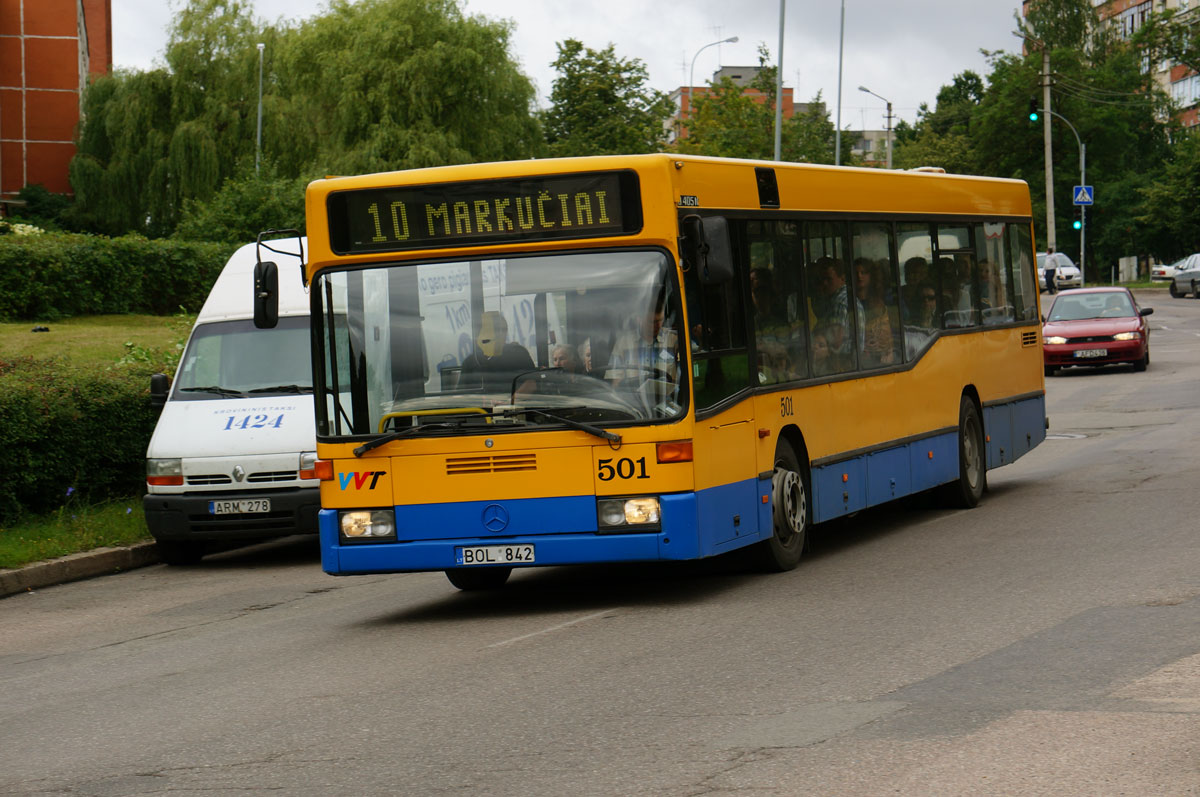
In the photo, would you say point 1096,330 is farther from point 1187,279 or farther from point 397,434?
point 1187,279

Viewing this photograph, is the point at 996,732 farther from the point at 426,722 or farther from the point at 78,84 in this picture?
the point at 78,84

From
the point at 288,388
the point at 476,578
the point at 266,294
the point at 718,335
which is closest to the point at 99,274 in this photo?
the point at 288,388

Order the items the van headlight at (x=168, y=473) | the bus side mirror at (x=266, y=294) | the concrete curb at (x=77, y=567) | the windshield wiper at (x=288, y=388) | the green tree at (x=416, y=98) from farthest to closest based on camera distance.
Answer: the green tree at (x=416, y=98)
the windshield wiper at (x=288, y=388)
the van headlight at (x=168, y=473)
the concrete curb at (x=77, y=567)
the bus side mirror at (x=266, y=294)

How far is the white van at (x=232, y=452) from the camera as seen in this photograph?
1437 cm

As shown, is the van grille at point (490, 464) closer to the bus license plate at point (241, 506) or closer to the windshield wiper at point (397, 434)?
the windshield wiper at point (397, 434)


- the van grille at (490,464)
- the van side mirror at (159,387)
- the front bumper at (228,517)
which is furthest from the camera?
the van side mirror at (159,387)

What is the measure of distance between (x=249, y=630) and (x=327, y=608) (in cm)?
95

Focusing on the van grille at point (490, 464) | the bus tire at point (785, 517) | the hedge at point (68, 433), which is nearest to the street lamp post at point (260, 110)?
the hedge at point (68, 433)

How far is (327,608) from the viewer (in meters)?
11.7

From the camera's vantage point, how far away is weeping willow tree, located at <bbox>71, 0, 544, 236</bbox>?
5266cm

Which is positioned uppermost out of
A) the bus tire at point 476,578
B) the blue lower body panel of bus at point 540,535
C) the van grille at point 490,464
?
the van grille at point 490,464

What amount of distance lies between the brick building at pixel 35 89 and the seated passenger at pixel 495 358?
62.4m

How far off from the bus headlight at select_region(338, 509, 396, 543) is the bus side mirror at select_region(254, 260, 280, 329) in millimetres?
1472

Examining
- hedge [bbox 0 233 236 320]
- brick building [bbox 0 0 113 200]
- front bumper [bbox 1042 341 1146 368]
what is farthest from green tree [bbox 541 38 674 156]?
front bumper [bbox 1042 341 1146 368]
